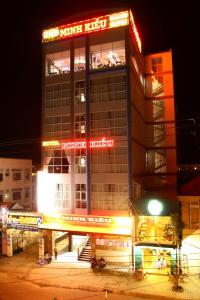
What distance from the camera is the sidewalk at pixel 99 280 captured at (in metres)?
24.0

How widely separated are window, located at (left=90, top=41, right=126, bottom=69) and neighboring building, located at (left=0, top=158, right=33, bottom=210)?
27878mm

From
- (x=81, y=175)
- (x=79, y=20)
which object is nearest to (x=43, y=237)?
(x=81, y=175)

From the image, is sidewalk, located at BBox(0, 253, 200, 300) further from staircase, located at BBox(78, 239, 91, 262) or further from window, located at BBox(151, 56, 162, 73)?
window, located at BBox(151, 56, 162, 73)

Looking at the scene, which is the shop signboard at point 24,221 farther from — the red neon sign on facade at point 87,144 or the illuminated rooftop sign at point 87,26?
the illuminated rooftop sign at point 87,26

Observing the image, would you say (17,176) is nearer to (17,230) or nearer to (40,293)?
(17,230)

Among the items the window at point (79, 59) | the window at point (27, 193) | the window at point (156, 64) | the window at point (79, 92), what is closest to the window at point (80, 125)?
the window at point (79, 92)

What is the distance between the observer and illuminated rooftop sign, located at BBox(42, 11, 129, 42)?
3294cm

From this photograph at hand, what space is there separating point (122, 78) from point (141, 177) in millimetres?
12230

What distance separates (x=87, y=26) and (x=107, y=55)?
3830mm

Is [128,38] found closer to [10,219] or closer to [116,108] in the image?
[116,108]

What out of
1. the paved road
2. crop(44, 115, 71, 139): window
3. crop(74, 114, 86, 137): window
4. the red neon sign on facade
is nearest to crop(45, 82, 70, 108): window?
crop(44, 115, 71, 139): window

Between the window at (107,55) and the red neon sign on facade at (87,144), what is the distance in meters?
8.41

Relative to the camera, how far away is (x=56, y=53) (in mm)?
36281

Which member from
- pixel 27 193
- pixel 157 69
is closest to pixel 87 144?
pixel 157 69
